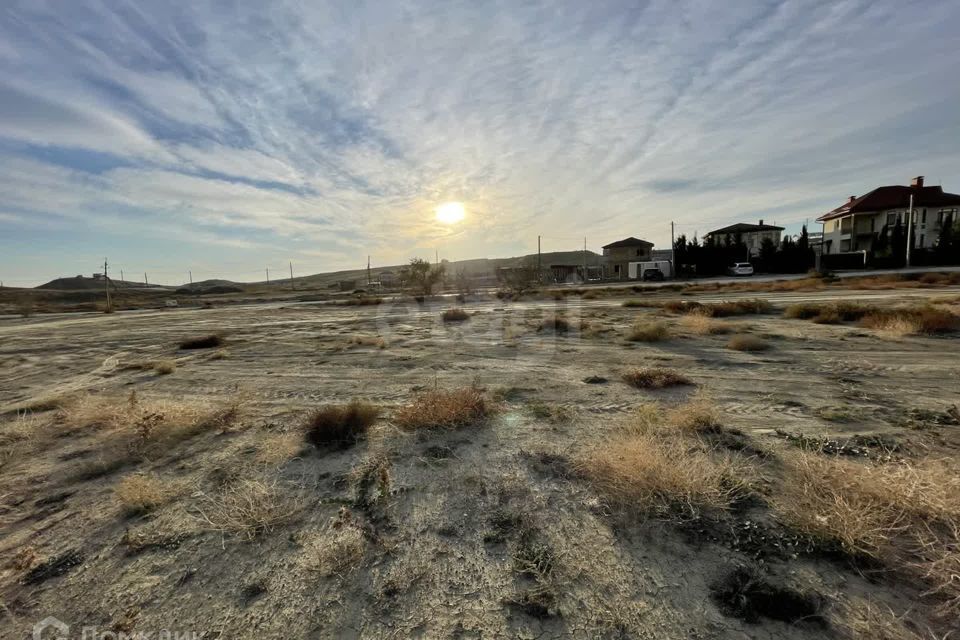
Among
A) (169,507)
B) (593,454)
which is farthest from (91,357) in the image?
(593,454)

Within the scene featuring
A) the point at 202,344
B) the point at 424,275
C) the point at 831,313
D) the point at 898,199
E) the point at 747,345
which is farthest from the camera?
the point at 898,199

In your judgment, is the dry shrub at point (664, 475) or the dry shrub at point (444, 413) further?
the dry shrub at point (444, 413)

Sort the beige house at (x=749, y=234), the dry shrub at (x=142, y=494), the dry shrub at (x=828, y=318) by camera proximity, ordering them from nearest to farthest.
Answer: the dry shrub at (x=142, y=494)
the dry shrub at (x=828, y=318)
the beige house at (x=749, y=234)

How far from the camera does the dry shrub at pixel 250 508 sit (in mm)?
3021

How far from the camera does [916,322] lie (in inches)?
366

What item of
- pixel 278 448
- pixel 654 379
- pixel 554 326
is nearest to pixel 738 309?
pixel 554 326

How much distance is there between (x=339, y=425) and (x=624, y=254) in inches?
2615

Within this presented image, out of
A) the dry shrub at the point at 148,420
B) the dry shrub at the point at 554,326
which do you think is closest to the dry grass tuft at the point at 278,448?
the dry shrub at the point at 148,420

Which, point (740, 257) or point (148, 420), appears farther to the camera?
point (740, 257)

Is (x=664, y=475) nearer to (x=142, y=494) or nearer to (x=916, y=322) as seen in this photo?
(x=142, y=494)

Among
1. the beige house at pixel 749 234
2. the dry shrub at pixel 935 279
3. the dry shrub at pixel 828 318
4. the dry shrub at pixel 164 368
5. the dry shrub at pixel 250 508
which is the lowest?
the dry shrub at pixel 250 508

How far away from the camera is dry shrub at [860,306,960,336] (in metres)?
9.15

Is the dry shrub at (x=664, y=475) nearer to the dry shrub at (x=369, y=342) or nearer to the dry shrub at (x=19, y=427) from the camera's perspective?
the dry shrub at (x=19, y=427)

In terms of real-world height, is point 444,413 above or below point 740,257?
below
